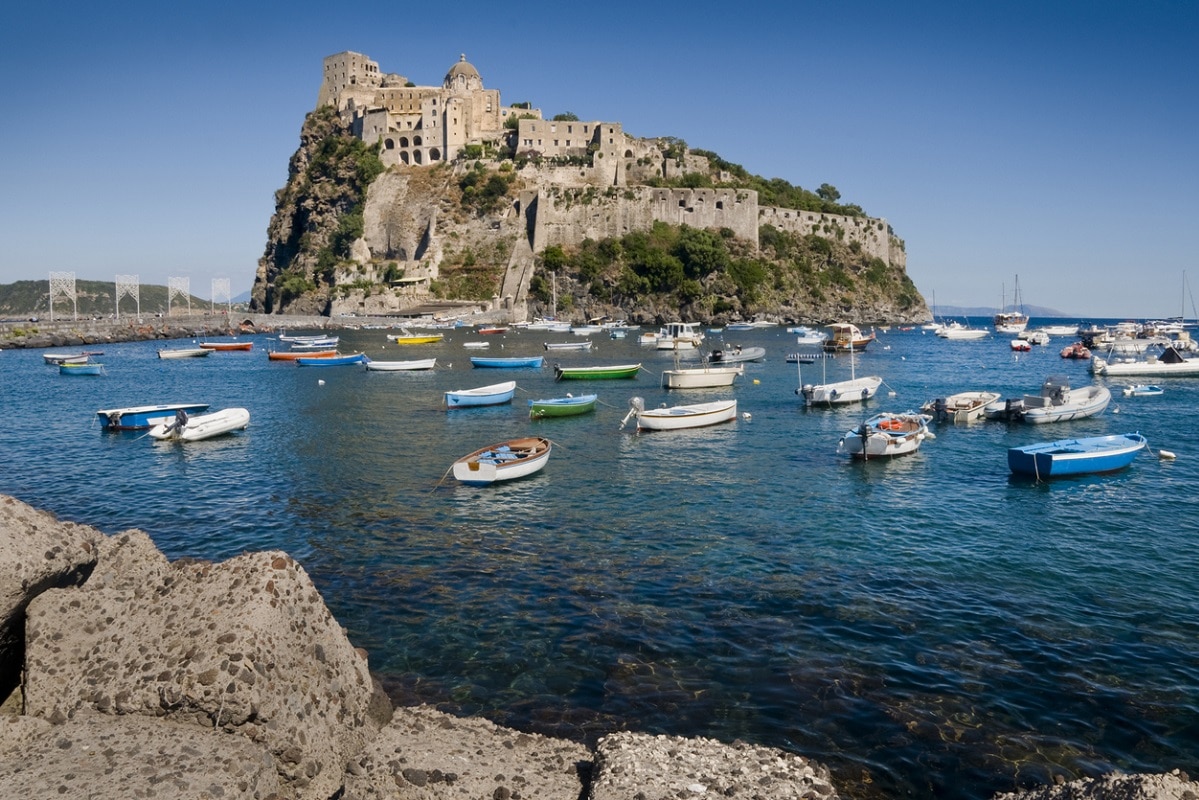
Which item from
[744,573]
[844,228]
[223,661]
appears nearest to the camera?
[223,661]

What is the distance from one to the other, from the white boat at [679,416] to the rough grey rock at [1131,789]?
21.6 m

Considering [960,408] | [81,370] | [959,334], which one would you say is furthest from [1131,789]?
[959,334]

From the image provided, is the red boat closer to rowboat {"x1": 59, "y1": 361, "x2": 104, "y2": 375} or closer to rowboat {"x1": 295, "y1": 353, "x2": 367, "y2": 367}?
rowboat {"x1": 295, "y1": 353, "x2": 367, "y2": 367}

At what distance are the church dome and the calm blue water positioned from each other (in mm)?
77586

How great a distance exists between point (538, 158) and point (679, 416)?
71144mm

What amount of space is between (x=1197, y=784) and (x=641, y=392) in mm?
33508

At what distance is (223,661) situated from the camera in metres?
6.12

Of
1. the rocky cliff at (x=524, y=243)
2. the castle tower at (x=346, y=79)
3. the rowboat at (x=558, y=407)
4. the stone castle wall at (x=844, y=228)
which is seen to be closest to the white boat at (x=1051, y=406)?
the rowboat at (x=558, y=407)

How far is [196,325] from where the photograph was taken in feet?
284

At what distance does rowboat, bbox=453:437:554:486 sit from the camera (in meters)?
19.3

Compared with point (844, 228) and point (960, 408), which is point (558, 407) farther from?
point (844, 228)

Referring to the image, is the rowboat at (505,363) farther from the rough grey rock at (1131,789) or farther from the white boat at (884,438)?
the rough grey rock at (1131,789)

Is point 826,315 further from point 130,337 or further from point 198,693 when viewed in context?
point 198,693

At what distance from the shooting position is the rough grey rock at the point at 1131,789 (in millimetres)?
4449
